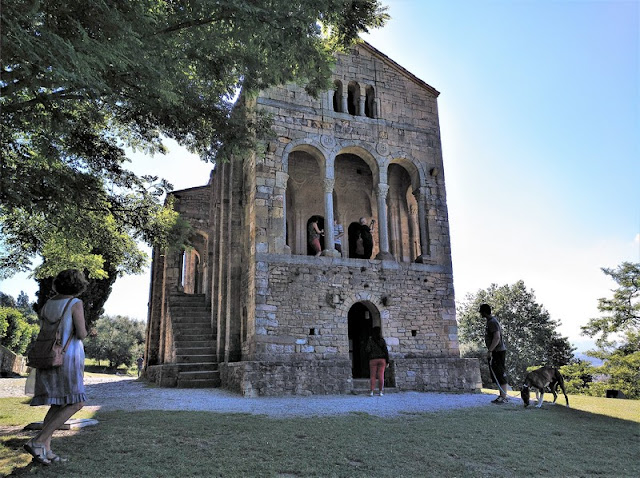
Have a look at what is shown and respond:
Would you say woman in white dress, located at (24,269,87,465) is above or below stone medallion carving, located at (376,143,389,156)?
below

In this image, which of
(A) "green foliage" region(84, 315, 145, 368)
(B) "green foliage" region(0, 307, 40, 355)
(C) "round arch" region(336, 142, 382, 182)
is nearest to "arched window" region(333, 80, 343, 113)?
(C) "round arch" region(336, 142, 382, 182)

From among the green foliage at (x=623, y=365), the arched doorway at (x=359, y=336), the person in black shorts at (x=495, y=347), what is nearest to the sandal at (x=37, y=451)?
the person in black shorts at (x=495, y=347)

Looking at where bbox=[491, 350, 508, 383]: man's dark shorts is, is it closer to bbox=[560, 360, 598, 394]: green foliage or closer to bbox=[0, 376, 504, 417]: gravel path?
bbox=[0, 376, 504, 417]: gravel path

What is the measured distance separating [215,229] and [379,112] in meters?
7.29

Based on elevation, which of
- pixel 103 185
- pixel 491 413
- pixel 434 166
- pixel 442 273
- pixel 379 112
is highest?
pixel 379 112

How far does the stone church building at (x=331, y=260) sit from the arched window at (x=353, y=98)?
0.15 feet

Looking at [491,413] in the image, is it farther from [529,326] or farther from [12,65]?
[529,326]

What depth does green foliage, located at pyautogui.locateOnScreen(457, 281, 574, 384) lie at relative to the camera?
112 feet

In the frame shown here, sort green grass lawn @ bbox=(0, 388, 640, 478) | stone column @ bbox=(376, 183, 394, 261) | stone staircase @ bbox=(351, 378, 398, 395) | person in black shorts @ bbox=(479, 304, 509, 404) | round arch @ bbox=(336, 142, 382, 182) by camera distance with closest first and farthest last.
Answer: green grass lawn @ bbox=(0, 388, 640, 478), person in black shorts @ bbox=(479, 304, 509, 404), stone staircase @ bbox=(351, 378, 398, 395), stone column @ bbox=(376, 183, 394, 261), round arch @ bbox=(336, 142, 382, 182)

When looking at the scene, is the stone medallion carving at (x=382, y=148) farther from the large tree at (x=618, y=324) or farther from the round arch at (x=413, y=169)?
the large tree at (x=618, y=324)

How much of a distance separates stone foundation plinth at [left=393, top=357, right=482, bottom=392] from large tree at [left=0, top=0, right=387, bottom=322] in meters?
6.99

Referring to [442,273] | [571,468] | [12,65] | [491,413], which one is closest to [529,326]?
[442,273]

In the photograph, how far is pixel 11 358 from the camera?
19578 millimetres

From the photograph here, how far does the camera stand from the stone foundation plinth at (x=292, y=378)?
34.5 ft
